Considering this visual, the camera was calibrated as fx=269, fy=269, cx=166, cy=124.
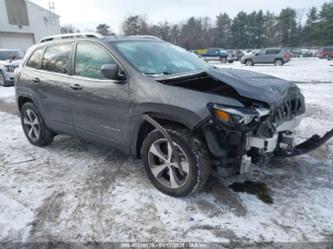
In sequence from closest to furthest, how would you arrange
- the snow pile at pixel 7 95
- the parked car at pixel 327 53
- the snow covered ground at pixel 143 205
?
the snow covered ground at pixel 143 205 → the snow pile at pixel 7 95 → the parked car at pixel 327 53

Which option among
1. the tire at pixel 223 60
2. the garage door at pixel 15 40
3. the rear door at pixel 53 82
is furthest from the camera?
the tire at pixel 223 60

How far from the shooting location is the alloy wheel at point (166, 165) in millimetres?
2962

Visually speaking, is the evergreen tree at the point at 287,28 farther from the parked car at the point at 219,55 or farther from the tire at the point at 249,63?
the tire at the point at 249,63

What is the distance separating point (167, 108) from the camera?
2.89 metres

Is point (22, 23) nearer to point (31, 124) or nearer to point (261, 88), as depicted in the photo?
point (31, 124)

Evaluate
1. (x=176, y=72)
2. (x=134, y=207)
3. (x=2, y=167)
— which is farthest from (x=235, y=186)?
(x=2, y=167)

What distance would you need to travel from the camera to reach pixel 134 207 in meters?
2.98

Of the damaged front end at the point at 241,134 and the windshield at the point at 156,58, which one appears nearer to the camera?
the damaged front end at the point at 241,134

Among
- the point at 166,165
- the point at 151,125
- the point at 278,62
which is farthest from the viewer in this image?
the point at 278,62

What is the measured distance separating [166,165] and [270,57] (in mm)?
25275

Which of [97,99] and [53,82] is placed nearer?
[97,99]

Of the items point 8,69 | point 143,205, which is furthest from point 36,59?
point 8,69

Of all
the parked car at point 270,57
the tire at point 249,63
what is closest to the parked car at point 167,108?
the parked car at point 270,57

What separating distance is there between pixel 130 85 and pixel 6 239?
2.00 meters
